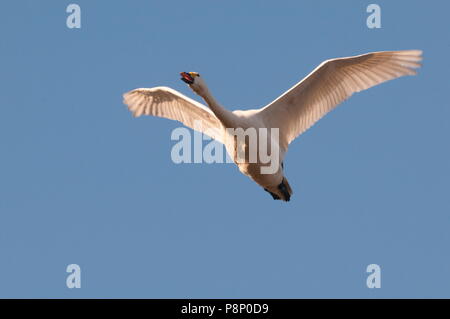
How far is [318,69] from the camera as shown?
2431cm

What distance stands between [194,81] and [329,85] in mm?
3403

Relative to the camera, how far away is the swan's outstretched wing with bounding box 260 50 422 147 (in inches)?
957

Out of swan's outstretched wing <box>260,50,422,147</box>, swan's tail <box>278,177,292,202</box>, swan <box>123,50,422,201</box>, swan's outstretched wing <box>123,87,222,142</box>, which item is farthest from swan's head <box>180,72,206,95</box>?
swan's tail <box>278,177,292,202</box>

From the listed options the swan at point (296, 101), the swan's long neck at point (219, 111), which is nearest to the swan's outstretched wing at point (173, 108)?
the swan at point (296, 101)

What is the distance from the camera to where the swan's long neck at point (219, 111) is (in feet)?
77.4

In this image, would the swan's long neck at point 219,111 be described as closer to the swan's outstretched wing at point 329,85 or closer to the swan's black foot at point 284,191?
the swan's outstretched wing at point 329,85

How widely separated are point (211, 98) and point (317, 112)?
2929mm

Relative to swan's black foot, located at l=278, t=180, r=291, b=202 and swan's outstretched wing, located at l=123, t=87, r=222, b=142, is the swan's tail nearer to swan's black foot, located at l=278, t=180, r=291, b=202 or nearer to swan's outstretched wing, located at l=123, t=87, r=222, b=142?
swan's black foot, located at l=278, t=180, r=291, b=202

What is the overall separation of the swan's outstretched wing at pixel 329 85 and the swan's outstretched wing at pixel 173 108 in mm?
1683

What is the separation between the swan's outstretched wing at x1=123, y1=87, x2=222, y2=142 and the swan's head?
80.4 inches

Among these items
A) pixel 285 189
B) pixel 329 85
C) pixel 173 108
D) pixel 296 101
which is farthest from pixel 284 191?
pixel 173 108
